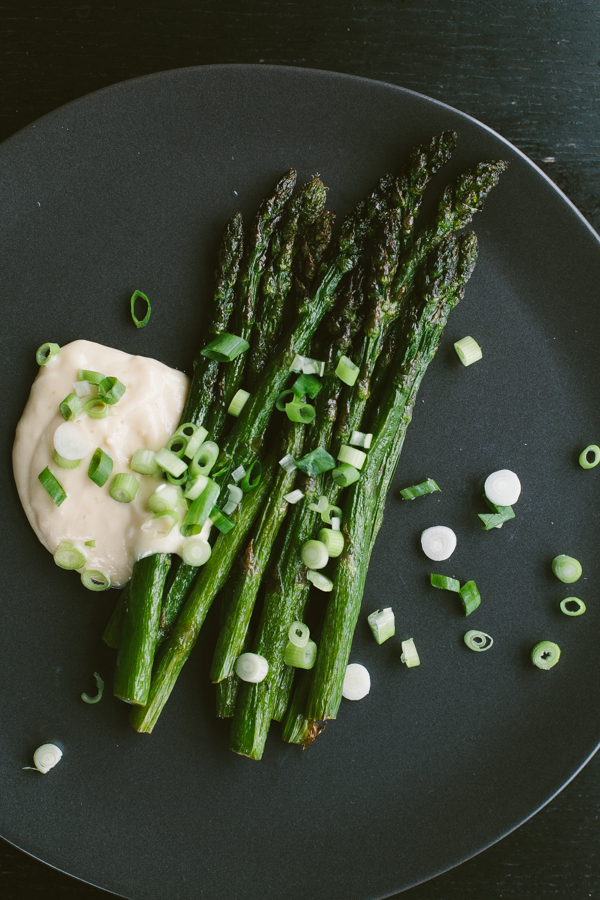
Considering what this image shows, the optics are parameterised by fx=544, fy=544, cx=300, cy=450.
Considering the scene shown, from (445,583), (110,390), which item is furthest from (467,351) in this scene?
(110,390)

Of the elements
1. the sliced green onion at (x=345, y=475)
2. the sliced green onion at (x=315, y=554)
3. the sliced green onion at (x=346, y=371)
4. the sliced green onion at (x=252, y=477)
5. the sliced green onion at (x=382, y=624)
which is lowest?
the sliced green onion at (x=382, y=624)

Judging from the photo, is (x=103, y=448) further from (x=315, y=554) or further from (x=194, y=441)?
(x=315, y=554)

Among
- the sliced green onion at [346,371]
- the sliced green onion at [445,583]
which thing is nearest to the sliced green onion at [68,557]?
the sliced green onion at [346,371]

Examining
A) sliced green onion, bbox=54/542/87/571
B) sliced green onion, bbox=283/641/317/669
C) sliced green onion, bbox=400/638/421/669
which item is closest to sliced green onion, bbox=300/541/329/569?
sliced green onion, bbox=283/641/317/669

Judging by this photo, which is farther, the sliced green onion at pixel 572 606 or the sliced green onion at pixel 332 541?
the sliced green onion at pixel 572 606

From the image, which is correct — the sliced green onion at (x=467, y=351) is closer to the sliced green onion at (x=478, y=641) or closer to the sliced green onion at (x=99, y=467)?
the sliced green onion at (x=478, y=641)
